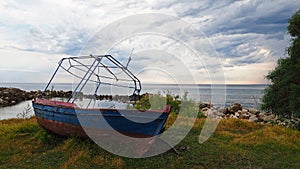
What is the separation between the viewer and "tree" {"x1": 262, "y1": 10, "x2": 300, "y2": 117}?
11.5 metres

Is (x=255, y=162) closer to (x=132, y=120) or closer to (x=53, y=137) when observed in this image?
(x=132, y=120)

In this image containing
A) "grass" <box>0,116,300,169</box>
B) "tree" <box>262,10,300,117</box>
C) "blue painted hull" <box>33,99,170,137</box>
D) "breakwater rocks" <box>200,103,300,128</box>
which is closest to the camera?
"grass" <box>0,116,300,169</box>

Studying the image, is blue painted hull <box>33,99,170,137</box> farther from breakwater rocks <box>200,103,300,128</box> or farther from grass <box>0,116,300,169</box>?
breakwater rocks <box>200,103,300,128</box>

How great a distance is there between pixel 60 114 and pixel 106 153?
1.80 m

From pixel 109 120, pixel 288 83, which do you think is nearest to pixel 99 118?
pixel 109 120

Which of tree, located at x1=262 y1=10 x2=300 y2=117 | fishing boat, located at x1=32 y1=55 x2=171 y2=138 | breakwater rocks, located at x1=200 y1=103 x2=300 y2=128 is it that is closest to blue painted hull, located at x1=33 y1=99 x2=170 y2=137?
fishing boat, located at x1=32 y1=55 x2=171 y2=138

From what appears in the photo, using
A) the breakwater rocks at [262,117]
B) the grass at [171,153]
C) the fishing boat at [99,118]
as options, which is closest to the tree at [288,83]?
the breakwater rocks at [262,117]

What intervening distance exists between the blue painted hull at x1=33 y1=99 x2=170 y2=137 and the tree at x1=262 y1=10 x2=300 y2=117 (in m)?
7.37

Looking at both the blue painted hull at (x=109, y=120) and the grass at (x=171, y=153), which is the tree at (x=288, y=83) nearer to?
the grass at (x=171, y=153)

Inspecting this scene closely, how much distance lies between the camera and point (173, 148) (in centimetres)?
708

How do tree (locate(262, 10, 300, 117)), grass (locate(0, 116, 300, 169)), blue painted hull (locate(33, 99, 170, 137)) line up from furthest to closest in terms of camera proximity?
tree (locate(262, 10, 300, 117))
blue painted hull (locate(33, 99, 170, 137))
grass (locate(0, 116, 300, 169))

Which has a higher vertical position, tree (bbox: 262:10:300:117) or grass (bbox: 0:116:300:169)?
tree (bbox: 262:10:300:117)

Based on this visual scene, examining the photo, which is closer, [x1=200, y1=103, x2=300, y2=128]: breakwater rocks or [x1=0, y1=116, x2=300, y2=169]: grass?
[x1=0, y1=116, x2=300, y2=169]: grass

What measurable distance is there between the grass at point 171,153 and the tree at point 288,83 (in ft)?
9.19
